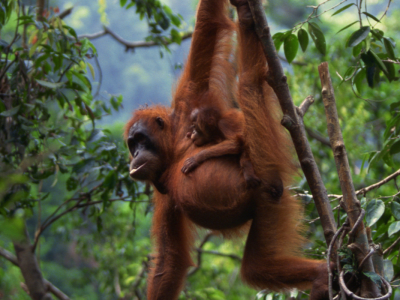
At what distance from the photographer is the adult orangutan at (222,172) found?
234 cm

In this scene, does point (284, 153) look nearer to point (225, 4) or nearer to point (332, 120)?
point (332, 120)

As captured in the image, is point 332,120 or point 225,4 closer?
point 332,120

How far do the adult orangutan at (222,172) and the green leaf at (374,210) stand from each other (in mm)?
413

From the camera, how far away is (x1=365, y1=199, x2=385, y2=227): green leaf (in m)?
1.93

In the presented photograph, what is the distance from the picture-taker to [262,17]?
6.84 feet

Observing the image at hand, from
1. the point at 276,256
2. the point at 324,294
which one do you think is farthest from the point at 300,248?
the point at 324,294

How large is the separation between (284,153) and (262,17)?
826mm

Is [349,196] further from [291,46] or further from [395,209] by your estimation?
[291,46]

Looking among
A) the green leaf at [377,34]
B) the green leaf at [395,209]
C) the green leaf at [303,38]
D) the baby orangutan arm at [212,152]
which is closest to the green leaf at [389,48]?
the green leaf at [377,34]

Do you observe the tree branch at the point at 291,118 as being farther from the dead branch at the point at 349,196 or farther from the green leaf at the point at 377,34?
the green leaf at the point at 377,34

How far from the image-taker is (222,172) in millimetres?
2479

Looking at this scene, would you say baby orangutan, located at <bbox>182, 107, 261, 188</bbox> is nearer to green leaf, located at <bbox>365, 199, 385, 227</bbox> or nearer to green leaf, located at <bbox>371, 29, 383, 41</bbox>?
green leaf, located at <bbox>365, 199, 385, 227</bbox>

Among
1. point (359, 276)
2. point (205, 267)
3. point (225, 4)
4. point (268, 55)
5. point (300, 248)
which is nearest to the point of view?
point (359, 276)

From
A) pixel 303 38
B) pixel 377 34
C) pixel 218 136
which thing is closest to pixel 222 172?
pixel 218 136
